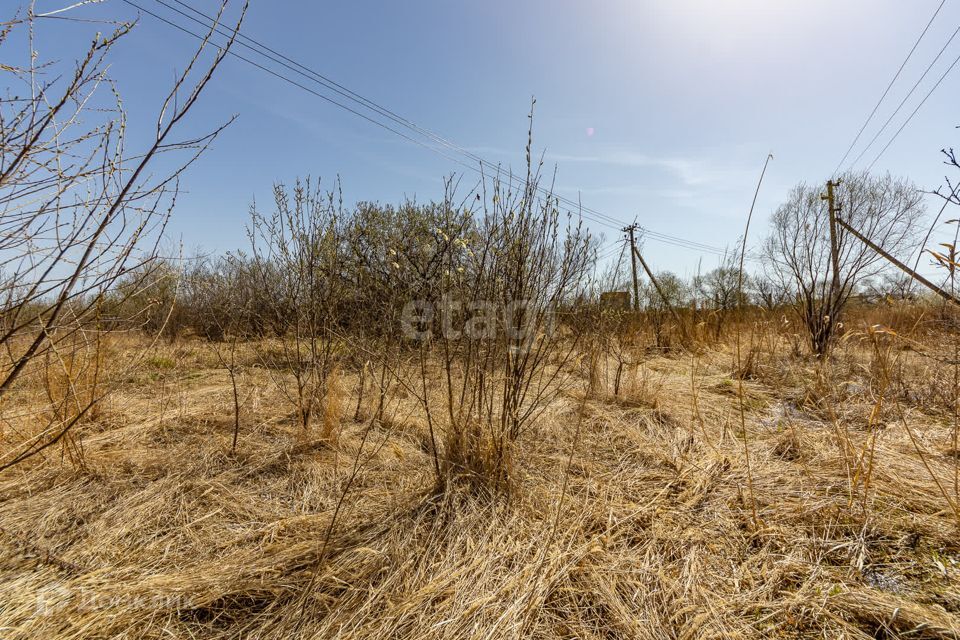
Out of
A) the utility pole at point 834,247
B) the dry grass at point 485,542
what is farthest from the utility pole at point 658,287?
the dry grass at point 485,542

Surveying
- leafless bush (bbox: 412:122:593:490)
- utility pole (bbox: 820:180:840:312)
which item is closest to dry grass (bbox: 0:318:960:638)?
leafless bush (bbox: 412:122:593:490)

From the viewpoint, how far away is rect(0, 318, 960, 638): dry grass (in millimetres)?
1257

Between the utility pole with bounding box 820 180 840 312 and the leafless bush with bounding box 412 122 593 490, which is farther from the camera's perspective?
the utility pole with bounding box 820 180 840 312

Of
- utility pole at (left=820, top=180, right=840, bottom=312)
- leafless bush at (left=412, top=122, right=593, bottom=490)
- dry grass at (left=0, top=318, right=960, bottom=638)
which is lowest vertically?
dry grass at (left=0, top=318, right=960, bottom=638)

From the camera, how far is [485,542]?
1572 mm

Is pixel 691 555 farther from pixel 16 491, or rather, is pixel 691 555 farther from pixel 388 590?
pixel 16 491

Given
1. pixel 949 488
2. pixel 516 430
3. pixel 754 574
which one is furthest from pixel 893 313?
pixel 516 430

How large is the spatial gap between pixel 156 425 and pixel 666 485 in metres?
4.09

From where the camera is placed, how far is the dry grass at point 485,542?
1.26m

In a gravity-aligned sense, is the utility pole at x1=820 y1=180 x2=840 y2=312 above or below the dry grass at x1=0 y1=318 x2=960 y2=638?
above

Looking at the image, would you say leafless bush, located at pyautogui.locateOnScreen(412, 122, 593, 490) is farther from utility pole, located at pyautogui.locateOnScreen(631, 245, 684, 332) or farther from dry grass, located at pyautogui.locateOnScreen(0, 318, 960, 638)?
utility pole, located at pyautogui.locateOnScreen(631, 245, 684, 332)

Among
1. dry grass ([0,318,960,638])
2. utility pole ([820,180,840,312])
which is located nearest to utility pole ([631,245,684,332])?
utility pole ([820,180,840,312])

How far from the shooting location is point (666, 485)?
222 cm

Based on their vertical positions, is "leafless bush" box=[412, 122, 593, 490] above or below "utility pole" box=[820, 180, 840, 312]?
below
